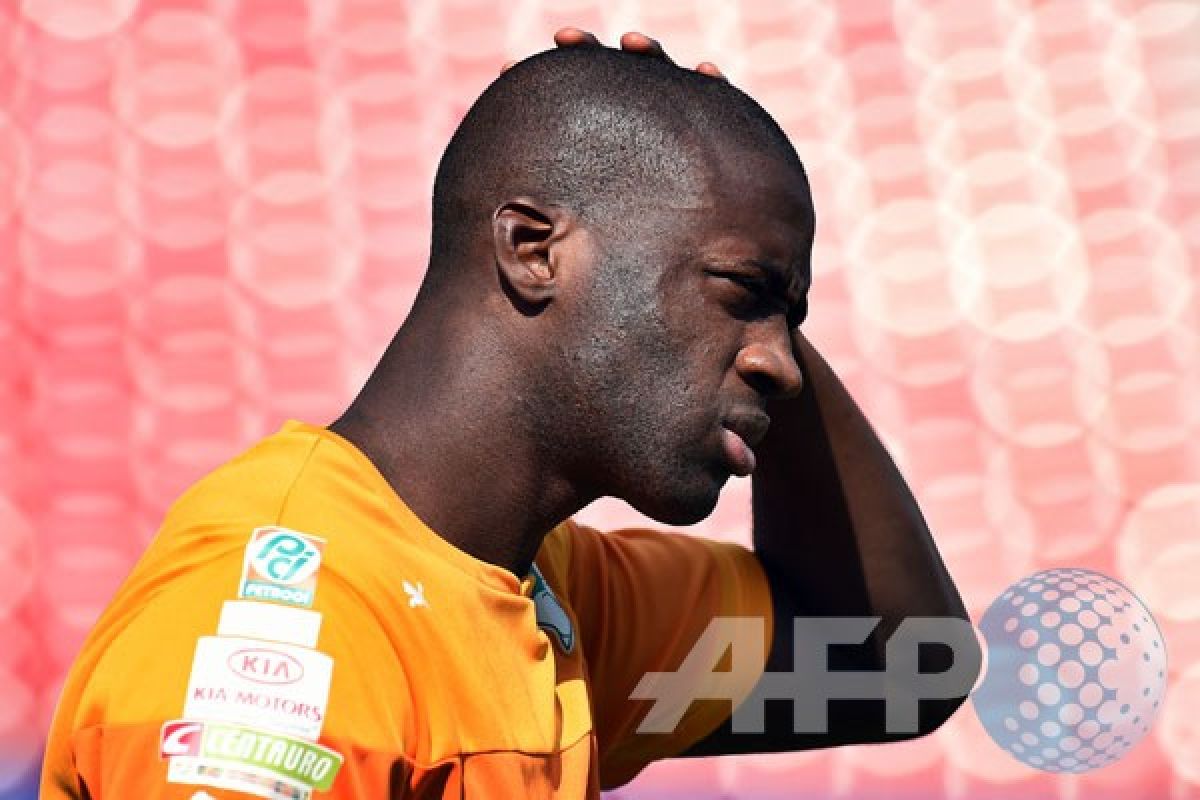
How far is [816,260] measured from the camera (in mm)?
4887

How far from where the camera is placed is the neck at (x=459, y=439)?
179 centimetres

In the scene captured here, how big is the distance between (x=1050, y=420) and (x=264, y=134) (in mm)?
2186

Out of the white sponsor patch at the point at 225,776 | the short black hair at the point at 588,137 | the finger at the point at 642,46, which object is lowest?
the white sponsor patch at the point at 225,776

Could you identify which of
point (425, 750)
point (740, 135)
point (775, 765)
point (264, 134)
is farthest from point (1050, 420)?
point (425, 750)

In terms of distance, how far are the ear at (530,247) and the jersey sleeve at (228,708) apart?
1.36 feet

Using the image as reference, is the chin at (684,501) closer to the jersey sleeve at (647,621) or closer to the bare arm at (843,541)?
the jersey sleeve at (647,621)

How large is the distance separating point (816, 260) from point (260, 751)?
361 centimetres

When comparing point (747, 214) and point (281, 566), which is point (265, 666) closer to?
point (281, 566)

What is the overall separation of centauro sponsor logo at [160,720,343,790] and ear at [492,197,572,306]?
55cm

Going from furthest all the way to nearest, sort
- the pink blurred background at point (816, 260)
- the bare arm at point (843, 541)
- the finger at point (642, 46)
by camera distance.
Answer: the pink blurred background at point (816, 260), the bare arm at point (843, 541), the finger at point (642, 46)

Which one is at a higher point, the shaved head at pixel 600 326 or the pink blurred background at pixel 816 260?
the pink blurred background at pixel 816 260

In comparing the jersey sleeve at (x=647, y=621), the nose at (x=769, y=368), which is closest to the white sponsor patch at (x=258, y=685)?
the nose at (x=769, y=368)

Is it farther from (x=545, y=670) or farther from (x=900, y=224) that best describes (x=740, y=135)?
(x=900, y=224)

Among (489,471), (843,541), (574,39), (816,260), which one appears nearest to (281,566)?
(489,471)
